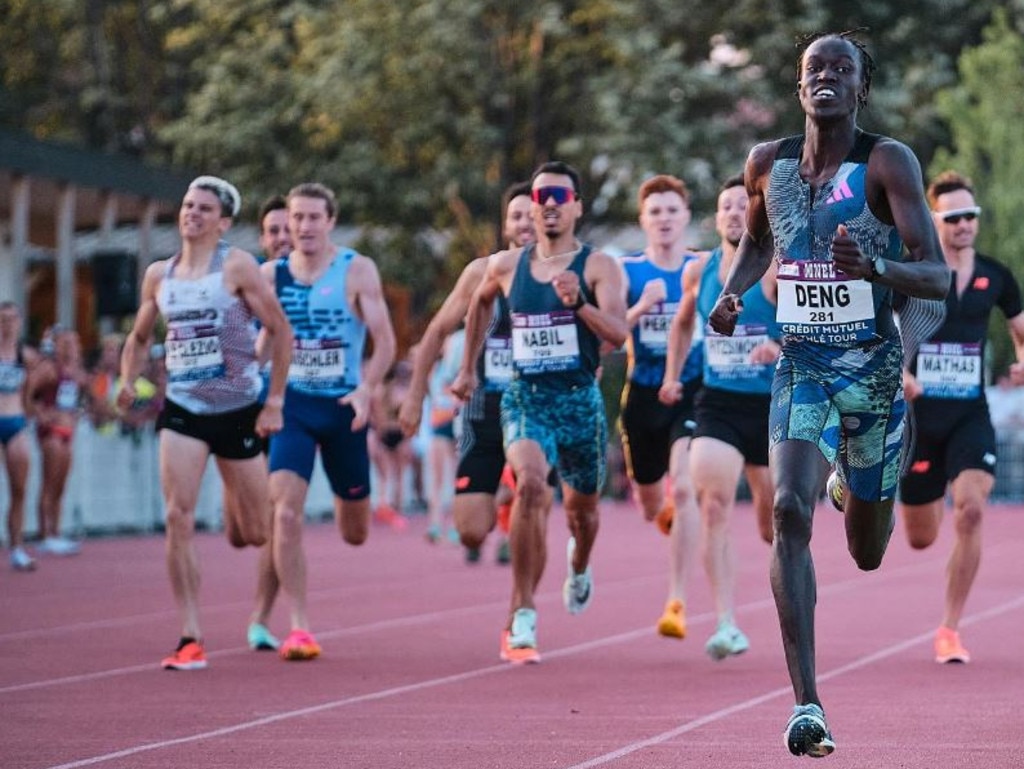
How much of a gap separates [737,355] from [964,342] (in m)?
1.20

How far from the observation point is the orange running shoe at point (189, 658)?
11.6 m

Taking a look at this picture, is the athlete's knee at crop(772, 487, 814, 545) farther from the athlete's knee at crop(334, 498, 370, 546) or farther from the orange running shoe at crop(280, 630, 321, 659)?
the athlete's knee at crop(334, 498, 370, 546)

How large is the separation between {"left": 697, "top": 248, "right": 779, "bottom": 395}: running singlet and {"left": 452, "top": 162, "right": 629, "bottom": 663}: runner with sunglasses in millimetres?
655

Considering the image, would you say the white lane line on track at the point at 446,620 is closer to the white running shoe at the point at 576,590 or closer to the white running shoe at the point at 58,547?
the white running shoe at the point at 576,590

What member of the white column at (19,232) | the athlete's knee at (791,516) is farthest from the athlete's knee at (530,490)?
the white column at (19,232)

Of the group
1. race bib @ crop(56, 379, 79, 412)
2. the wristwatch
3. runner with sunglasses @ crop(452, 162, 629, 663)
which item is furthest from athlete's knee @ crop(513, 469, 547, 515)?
race bib @ crop(56, 379, 79, 412)

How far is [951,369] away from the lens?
1211 cm

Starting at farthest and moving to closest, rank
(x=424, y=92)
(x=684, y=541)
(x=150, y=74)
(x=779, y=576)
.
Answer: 1. (x=150, y=74)
2. (x=424, y=92)
3. (x=684, y=541)
4. (x=779, y=576)

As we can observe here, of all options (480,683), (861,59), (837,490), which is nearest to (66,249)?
(480,683)

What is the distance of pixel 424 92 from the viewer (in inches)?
1750

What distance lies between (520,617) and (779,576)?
15.1 ft

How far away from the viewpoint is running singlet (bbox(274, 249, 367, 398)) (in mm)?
12625

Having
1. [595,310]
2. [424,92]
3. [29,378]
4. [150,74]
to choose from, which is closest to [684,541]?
[595,310]

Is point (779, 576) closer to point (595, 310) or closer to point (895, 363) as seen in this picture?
point (895, 363)
